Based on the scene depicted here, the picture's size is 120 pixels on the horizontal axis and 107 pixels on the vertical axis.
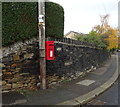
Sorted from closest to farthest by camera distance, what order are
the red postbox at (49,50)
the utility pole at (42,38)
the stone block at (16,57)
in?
1. the stone block at (16,57)
2. the utility pole at (42,38)
3. the red postbox at (49,50)

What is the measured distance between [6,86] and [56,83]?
2.00 metres

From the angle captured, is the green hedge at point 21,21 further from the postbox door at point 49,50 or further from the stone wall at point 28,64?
the postbox door at point 49,50

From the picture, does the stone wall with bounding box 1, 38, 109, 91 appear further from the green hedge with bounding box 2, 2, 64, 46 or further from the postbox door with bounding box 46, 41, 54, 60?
the postbox door with bounding box 46, 41, 54, 60

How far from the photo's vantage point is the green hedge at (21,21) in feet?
11.4

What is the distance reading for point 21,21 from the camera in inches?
145

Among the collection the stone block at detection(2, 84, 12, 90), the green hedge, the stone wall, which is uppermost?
the green hedge

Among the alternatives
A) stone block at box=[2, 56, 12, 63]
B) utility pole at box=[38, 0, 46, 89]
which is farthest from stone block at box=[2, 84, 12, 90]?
utility pole at box=[38, 0, 46, 89]

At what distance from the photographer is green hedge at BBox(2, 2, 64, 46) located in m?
3.47

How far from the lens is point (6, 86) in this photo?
3.58 m

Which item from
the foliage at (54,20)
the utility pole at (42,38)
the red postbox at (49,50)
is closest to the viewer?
the utility pole at (42,38)

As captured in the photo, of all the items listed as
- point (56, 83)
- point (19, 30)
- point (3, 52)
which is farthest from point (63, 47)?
point (3, 52)

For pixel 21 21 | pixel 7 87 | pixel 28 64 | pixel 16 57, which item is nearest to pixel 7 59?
pixel 16 57

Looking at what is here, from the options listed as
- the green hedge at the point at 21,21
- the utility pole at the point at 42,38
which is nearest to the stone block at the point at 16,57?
the green hedge at the point at 21,21

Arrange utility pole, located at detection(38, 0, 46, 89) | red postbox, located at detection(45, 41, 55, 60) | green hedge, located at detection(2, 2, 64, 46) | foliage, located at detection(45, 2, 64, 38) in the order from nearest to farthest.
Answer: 1. green hedge, located at detection(2, 2, 64, 46)
2. utility pole, located at detection(38, 0, 46, 89)
3. red postbox, located at detection(45, 41, 55, 60)
4. foliage, located at detection(45, 2, 64, 38)
